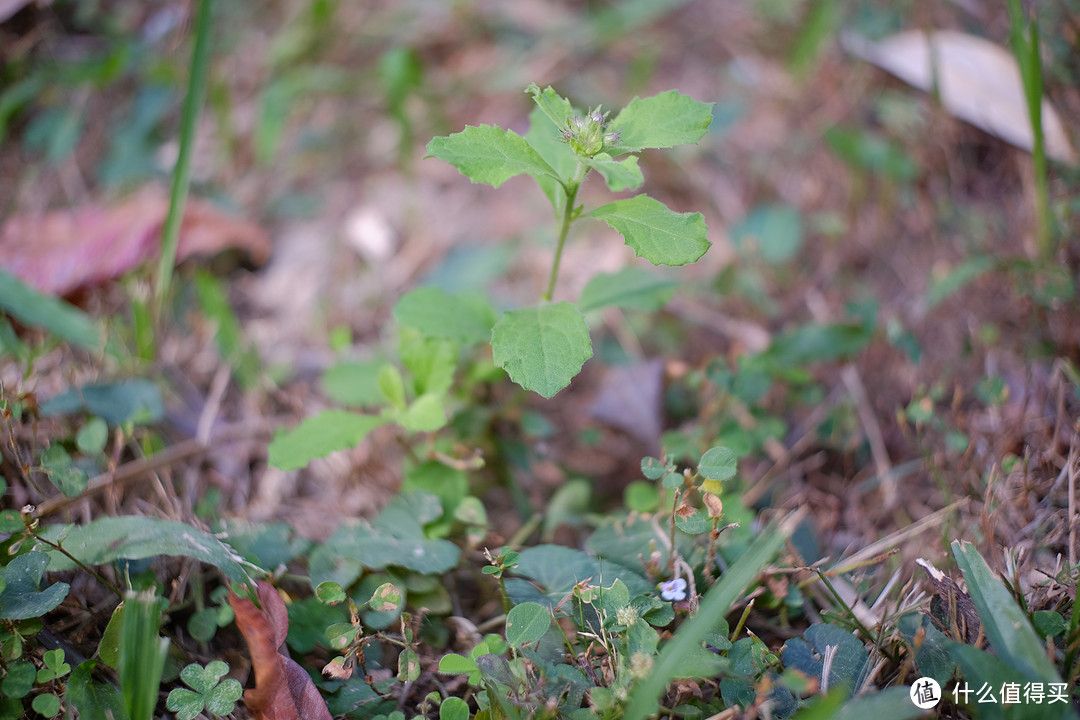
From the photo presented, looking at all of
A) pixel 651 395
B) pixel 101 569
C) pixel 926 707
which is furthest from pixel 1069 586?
pixel 101 569

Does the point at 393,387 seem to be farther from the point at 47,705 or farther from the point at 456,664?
the point at 47,705

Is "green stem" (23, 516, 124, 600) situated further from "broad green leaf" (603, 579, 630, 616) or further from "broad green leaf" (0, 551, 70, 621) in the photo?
"broad green leaf" (603, 579, 630, 616)

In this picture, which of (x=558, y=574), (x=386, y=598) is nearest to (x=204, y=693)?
(x=386, y=598)

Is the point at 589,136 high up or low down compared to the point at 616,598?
up

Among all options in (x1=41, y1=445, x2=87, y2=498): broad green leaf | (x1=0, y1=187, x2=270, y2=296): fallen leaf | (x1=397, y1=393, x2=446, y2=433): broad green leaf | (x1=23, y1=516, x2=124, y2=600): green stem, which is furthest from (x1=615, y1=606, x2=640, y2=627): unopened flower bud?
(x1=0, y1=187, x2=270, y2=296): fallen leaf

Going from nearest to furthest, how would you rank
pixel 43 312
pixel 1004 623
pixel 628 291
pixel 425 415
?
pixel 1004 623
pixel 425 415
pixel 628 291
pixel 43 312

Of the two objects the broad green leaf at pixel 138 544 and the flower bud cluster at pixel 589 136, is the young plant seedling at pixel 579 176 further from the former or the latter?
the broad green leaf at pixel 138 544

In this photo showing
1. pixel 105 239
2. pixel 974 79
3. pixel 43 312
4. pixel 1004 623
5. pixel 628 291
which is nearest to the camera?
pixel 1004 623

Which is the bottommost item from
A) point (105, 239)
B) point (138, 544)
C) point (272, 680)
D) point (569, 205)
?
point (272, 680)
